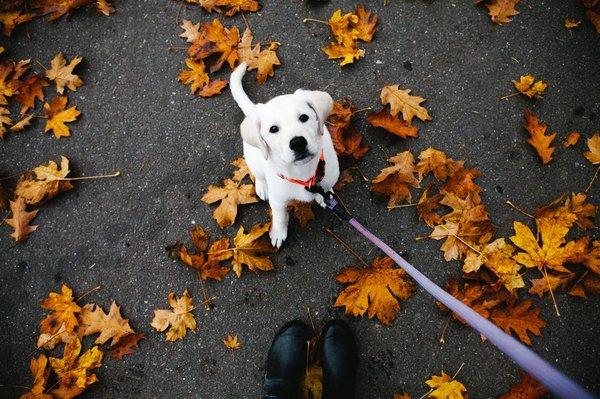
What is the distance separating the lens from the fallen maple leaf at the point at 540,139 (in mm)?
2832

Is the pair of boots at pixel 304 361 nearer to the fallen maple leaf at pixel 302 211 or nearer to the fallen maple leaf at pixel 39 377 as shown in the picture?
the fallen maple leaf at pixel 302 211

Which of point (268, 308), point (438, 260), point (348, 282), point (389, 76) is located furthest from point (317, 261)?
point (389, 76)

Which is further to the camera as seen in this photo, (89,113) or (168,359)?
(89,113)

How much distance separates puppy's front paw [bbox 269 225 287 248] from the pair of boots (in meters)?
0.59

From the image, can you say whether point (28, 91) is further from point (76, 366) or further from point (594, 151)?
point (594, 151)

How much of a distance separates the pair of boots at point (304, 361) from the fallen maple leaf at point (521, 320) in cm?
97

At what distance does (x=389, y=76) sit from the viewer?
3.21 metres

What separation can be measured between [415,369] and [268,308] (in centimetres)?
108

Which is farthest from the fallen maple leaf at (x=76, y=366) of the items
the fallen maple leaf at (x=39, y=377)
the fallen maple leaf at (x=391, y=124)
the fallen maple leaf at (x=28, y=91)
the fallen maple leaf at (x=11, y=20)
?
the fallen maple leaf at (x=11, y=20)

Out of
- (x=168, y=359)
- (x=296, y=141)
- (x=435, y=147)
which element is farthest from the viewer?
(x=435, y=147)

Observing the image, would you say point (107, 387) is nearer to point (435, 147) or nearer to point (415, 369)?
point (415, 369)

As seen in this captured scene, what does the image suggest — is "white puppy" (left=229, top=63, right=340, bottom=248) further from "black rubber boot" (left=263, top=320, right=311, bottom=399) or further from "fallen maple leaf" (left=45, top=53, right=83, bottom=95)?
"fallen maple leaf" (left=45, top=53, right=83, bottom=95)

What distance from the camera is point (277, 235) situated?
9.24 feet

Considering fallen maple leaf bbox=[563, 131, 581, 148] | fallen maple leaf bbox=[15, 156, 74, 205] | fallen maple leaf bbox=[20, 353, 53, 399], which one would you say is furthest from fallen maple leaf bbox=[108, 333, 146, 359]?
fallen maple leaf bbox=[563, 131, 581, 148]
